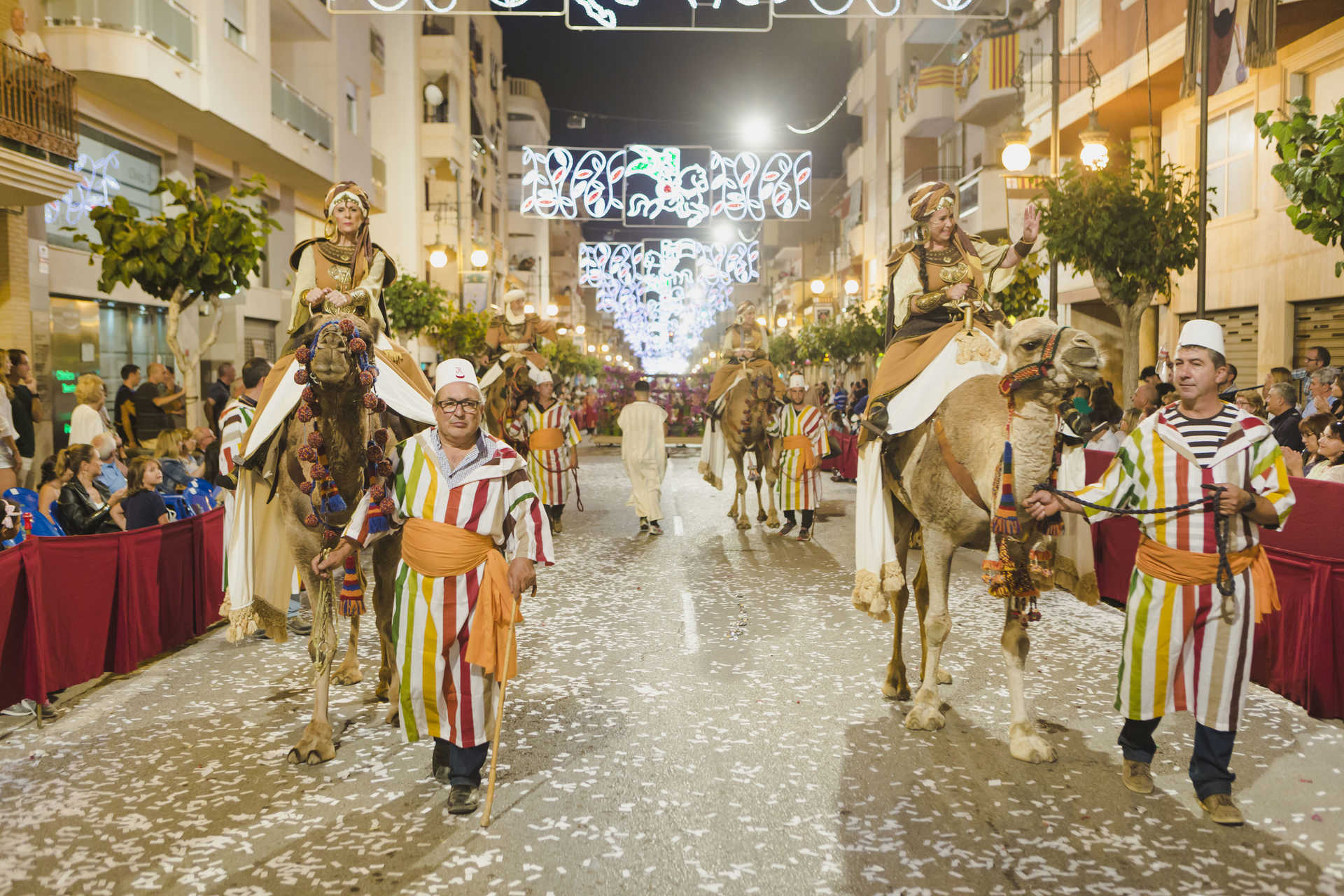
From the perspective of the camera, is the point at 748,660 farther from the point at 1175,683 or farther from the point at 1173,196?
the point at 1173,196

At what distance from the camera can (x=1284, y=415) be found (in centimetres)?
1083

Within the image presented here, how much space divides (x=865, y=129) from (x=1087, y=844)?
50.0 meters

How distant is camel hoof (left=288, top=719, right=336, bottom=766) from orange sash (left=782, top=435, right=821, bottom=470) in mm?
9160

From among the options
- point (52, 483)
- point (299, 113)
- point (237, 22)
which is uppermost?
point (237, 22)

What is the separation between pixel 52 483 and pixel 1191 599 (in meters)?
8.77

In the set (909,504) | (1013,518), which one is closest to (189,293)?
(909,504)

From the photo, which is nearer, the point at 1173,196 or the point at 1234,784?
the point at 1234,784

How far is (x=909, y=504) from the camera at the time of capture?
677 cm

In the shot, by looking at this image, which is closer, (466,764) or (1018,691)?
(466,764)

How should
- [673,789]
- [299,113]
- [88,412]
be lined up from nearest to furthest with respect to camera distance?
[673,789] < [88,412] < [299,113]

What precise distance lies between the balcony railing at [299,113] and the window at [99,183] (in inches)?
154

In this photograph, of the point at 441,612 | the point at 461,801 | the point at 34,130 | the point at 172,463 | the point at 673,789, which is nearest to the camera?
the point at 441,612

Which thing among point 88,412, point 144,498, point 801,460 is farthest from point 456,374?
point 801,460

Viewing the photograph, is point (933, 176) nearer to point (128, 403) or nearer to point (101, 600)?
point (128, 403)
